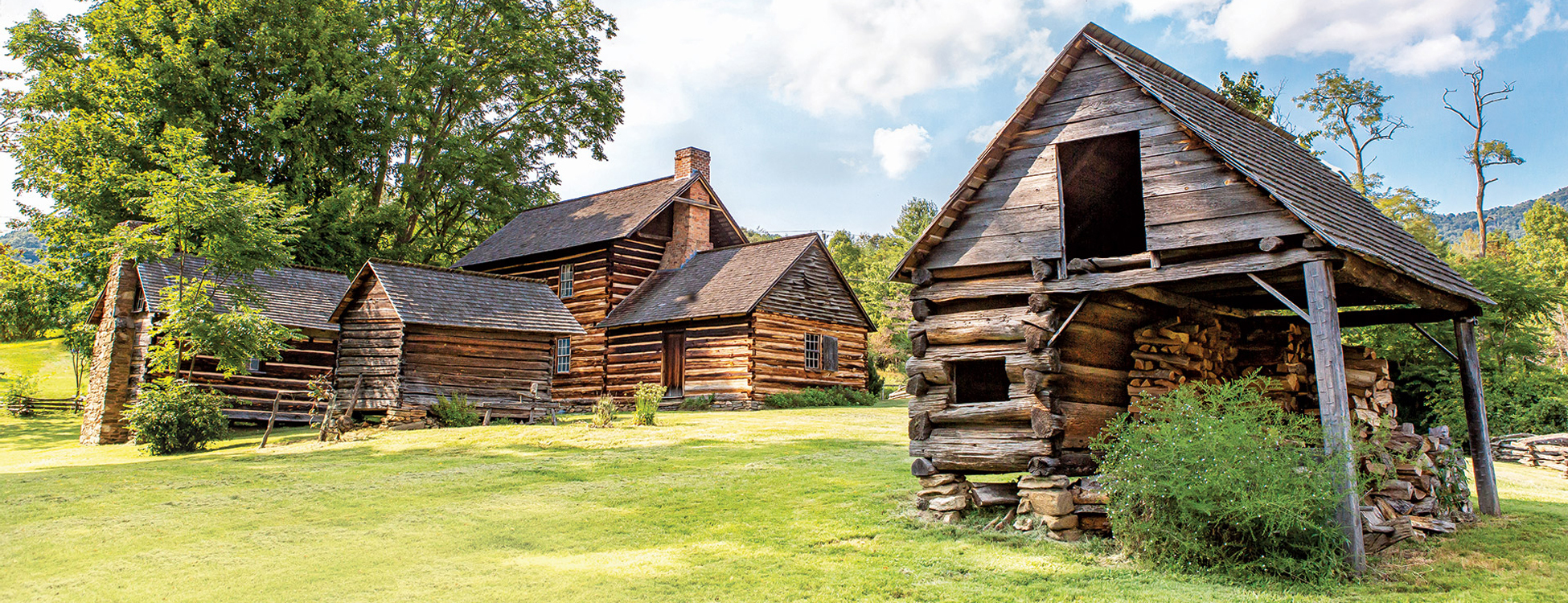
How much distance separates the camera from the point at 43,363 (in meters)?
52.7

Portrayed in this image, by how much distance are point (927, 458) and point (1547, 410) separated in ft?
56.2

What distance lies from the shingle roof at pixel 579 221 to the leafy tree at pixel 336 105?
3210 mm

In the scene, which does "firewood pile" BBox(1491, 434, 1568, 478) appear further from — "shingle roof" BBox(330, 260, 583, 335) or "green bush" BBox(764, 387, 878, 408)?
"shingle roof" BBox(330, 260, 583, 335)

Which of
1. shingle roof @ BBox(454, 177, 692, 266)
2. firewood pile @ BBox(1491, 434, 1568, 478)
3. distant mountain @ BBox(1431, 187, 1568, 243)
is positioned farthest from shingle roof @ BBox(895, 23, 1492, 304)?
distant mountain @ BBox(1431, 187, 1568, 243)

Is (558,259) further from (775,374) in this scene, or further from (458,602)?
(458,602)

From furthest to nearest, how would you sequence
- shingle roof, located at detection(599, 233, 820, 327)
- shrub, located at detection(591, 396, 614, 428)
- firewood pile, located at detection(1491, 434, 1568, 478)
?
shingle roof, located at detection(599, 233, 820, 327), shrub, located at detection(591, 396, 614, 428), firewood pile, located at detection(1491, 434, 1568, 478)

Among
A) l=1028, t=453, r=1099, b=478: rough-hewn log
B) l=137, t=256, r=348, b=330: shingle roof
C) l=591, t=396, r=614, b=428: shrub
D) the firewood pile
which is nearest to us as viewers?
l=1028, t=453, r=1099, b=478: rough-hewn log

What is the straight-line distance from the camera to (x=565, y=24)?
41281mm

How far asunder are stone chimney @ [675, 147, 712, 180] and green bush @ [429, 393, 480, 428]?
1466 cm

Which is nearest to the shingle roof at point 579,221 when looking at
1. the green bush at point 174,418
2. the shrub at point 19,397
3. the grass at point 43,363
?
the green bush at point 174,418

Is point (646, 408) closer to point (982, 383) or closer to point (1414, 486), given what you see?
point (982, 383)

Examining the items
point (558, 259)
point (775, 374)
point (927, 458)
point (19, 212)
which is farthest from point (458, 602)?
point (19, 212)

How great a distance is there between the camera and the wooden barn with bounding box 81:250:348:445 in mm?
22047

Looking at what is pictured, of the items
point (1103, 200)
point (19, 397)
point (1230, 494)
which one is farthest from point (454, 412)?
point (19, 397)
